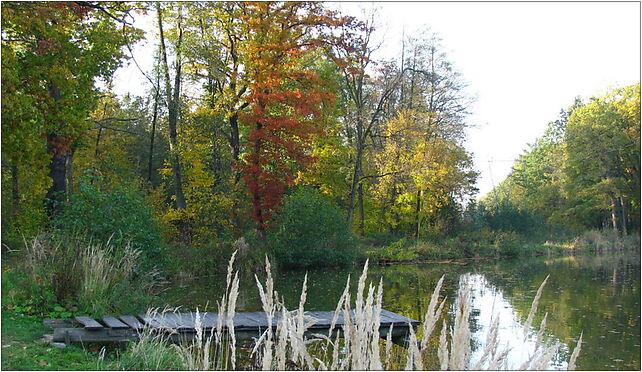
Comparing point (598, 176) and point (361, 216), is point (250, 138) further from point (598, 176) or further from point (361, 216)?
point (598, 176)

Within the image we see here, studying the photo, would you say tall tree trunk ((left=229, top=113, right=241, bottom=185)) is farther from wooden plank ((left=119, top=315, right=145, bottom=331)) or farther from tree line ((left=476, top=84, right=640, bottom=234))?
tree line ((left=476, top=84, right=640, bottom=234))

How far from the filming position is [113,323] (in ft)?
25.1

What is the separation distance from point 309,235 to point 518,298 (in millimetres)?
8467

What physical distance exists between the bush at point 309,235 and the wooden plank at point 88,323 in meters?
12.1

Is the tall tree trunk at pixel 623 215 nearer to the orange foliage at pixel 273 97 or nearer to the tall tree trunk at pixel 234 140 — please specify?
the orange foliage at pixel 273 97

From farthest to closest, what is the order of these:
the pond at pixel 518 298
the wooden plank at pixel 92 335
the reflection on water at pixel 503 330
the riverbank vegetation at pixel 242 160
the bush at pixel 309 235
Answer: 1. the bush at pixel 309 235
2. the riverbank vegetation at pixel 242 160
3. the pond at pixel 518 298
4. the reflection on water at pixel 503 330
5. the wooden plank at pixel 92 335

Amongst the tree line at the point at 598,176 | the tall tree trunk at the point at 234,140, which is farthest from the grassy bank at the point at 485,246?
the tall tree trunk at the point at 234,140

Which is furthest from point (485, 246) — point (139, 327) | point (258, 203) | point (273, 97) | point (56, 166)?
point (139, 327)

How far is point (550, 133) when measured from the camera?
54812 millimetres

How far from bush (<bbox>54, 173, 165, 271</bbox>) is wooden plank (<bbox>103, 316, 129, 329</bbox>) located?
3456mm

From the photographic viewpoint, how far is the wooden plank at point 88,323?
7.25m

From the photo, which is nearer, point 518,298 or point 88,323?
point 88,323

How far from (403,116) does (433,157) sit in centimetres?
243

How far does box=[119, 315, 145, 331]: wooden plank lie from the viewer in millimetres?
7480
